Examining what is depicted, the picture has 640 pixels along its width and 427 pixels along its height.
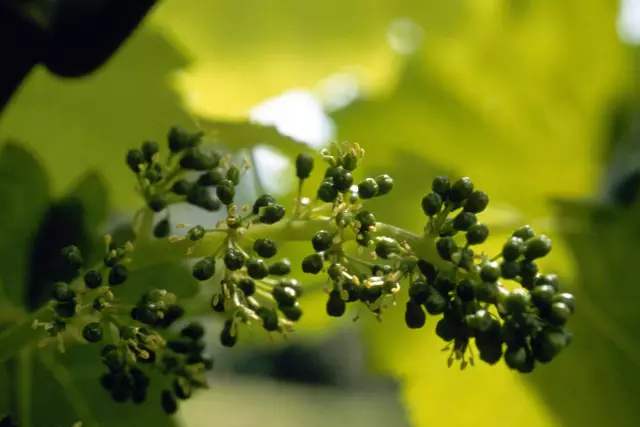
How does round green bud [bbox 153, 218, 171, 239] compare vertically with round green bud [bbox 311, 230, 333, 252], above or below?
below

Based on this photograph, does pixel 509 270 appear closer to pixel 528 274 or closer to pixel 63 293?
pixel 528 274

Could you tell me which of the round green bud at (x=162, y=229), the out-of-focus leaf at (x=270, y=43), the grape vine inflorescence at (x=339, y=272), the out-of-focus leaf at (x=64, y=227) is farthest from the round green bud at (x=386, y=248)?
the out-of-focus leaf at (x=270, y=43)

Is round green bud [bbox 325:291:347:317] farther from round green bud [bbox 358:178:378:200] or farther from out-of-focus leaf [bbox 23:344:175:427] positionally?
out-of-focus leaf [bbox 23:344:175:427]

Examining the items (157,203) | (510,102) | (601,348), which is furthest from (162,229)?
(510,102)

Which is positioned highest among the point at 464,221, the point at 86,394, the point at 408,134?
the point at 464,221

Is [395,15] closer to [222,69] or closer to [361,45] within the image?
[361,45]

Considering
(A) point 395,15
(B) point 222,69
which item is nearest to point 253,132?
(B) point 222,69

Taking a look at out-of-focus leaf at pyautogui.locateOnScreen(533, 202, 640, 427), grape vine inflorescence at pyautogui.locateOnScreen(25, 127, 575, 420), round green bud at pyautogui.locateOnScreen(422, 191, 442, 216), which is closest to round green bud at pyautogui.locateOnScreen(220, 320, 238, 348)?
grape vine inflorescence at pyautogui.locateOnScreen(25, 127, 575, 420)
